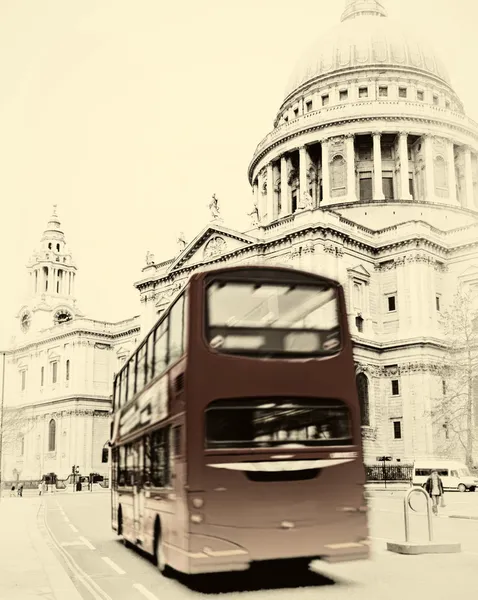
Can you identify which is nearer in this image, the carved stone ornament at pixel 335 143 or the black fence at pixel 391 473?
the black fence at pixel 391 473

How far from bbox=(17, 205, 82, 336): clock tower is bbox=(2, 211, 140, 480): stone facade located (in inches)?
5.6

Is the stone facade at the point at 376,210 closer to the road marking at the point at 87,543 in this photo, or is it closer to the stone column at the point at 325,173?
the stone column at the point at 325,173

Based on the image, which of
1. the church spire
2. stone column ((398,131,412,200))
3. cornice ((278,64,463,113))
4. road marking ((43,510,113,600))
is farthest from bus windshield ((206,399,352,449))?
cornice ((278,64,463,113))

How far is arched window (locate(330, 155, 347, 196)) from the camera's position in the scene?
66625mm

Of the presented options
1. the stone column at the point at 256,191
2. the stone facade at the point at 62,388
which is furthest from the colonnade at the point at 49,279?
the stone column at the point at 256,191

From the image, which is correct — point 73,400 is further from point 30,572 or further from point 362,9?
point 30,572

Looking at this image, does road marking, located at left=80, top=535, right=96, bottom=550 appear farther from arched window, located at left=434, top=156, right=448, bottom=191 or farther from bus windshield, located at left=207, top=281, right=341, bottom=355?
arched window, located at left=434, top=156, right=448, bottom=191

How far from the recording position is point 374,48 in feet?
229

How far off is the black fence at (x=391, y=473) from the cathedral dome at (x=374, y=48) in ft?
114

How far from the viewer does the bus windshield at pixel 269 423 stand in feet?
37.1

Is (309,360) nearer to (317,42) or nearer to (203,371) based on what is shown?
(203,371)

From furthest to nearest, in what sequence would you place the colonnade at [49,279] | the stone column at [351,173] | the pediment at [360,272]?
the stone column at [351,173]
the colonnade at [49,279]
the pediment at [360,272]

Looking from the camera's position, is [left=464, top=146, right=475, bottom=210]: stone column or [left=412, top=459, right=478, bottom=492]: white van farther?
[left=464, top=146, right=475, bottom=210]: stone column

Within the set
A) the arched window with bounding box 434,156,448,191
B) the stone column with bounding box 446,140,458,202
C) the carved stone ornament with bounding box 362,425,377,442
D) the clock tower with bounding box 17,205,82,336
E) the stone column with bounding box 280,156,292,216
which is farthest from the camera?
the stone column with bounding box 280,156,292,216
